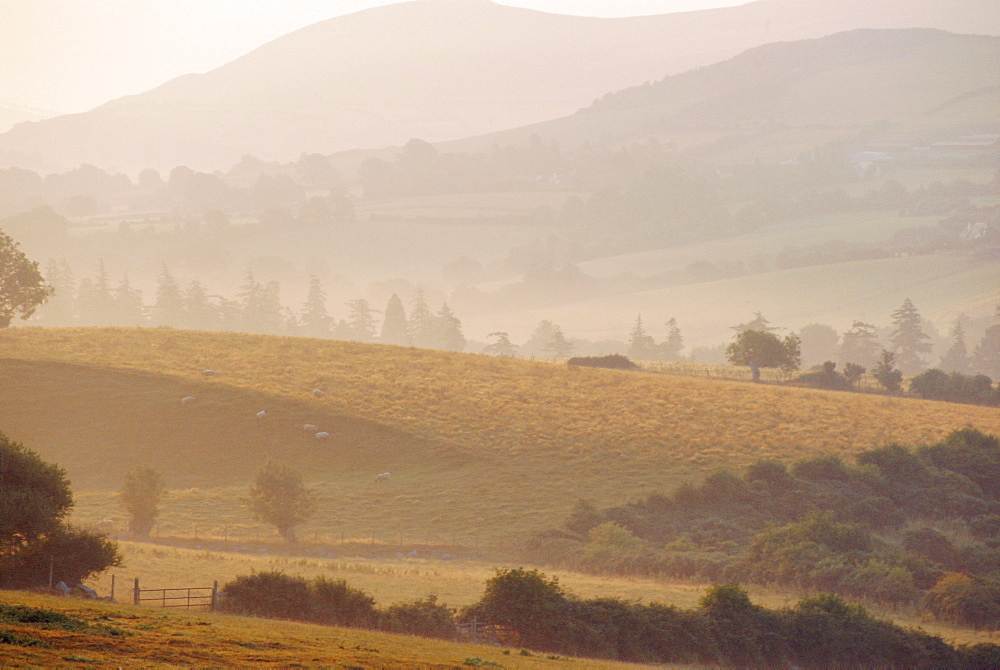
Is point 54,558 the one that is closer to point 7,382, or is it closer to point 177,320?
point 7,382

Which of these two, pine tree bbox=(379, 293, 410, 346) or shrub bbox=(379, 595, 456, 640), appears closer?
shrub bbox=(379, 595, 456, 640)

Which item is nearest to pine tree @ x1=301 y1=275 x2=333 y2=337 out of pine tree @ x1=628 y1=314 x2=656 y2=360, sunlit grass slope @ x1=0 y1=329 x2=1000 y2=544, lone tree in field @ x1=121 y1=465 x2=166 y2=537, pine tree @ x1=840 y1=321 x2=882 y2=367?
pine tree @ x1=628 y1=314 x2=656 y2=360

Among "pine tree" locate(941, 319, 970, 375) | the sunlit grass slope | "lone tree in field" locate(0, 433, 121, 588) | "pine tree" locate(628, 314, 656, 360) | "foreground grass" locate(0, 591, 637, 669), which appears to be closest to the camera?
"foreground grass" locate(0, 591, 637, 669)

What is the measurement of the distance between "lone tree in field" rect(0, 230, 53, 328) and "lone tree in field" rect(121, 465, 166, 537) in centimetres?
3958

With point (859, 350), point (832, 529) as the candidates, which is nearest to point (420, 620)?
point (832, 529)

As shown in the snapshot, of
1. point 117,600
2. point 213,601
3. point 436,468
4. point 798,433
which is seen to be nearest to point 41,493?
point 117,600

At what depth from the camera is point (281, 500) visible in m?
48.7

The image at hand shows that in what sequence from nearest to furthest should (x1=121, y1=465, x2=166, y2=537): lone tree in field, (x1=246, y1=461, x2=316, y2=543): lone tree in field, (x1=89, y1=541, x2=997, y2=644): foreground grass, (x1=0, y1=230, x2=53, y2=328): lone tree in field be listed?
(x1=89, y1=541, x2=997, y2=644): foreground grass, (x1=121, y1=465, x2=166, y2=537): lone tree in field, (x1=246, y1=461, x2=316, y2=543): lone tree in field, (x1=0, y1=230, x2=53, y2=328): lone tree in field

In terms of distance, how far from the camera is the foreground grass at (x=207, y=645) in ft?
60.3

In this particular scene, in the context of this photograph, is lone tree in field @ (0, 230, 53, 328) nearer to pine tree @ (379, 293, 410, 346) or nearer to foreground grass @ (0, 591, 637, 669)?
foreground grass @ (0, 591, 637, 669)

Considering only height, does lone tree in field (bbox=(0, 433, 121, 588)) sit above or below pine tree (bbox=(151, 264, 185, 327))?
below

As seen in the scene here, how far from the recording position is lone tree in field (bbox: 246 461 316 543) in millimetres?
48250

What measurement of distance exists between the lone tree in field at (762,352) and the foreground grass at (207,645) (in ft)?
222

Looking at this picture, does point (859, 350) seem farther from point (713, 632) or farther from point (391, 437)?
point (713, 632)
